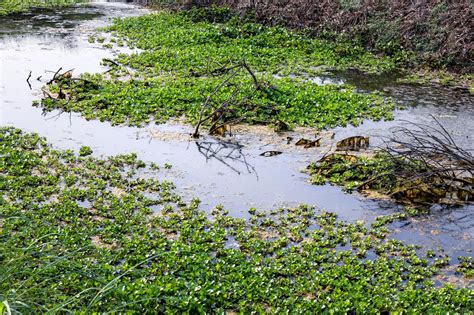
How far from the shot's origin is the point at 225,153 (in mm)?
9477

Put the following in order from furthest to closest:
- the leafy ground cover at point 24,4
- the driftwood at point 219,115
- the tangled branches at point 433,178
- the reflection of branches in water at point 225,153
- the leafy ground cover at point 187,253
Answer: the leafy ground cover at point 24,4, the driftwood at point 219,115, the reflection of branches in water at point 225,153, the tangled branches at point 433,178, the leafy ground cover at point 187,253

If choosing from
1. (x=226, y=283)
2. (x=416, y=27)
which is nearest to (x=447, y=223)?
(x=226, y=283)

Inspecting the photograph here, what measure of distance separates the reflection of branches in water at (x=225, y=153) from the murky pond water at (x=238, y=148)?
0.01 metres

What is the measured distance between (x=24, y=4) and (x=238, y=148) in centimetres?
1631

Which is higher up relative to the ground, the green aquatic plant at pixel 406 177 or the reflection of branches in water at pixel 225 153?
the green aquatic plant at pixel 406 177

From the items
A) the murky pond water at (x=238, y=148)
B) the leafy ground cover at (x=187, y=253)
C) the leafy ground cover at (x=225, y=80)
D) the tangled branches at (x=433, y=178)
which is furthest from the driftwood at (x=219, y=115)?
the tangled branches at (x=433, y=178)

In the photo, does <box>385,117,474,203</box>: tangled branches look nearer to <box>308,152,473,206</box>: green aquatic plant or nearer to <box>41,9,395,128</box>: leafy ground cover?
<box>308,152,473,206</box>: green aquatic plant

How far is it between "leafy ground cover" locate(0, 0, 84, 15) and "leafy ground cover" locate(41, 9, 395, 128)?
6.06m

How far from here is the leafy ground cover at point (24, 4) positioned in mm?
21672

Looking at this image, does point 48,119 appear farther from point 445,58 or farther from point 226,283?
point 445,58

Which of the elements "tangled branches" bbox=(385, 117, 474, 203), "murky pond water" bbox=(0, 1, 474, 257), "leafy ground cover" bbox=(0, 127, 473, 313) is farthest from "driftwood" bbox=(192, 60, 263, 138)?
"tangled branches" bbox=(385, 117, 474, 203)

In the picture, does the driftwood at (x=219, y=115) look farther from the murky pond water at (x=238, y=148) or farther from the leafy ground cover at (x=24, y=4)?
the leafy ground cover at (x=24, y=4)

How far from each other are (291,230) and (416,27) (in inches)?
389

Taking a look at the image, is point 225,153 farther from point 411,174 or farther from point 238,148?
point 411,174
